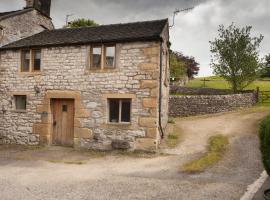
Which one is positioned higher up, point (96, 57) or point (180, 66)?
point (180, 66)

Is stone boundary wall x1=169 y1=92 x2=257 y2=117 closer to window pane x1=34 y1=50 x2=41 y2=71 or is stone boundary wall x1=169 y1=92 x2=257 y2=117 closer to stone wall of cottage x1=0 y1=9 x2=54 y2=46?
window pane x1=34 y1=50 x2=41 y2=71

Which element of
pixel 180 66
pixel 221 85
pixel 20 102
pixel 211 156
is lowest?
pixel 211 156

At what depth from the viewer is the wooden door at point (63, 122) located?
14.8 meters

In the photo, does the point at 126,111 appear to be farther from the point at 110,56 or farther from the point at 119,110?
the point at 110,56

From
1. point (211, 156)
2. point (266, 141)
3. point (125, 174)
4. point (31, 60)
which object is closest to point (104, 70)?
point (31, 60)

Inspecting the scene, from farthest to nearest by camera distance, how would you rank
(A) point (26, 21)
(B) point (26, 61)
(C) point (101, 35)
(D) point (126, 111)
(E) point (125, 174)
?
(A) point (26, 21)
(B) point (26, 61)
(C) point (101, 35)
(D) point (126, 111)
(E) point (125, 174)

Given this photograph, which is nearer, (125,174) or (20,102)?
(125,174)

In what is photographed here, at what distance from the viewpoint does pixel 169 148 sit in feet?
44.3

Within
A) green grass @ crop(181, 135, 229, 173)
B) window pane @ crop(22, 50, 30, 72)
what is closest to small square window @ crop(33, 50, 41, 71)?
window pane @ crop(22, 50, 30, 72)

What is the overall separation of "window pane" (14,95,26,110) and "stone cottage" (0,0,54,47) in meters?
3.32

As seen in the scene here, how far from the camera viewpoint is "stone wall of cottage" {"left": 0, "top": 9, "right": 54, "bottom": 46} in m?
17.2

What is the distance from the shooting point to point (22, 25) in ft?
60.6

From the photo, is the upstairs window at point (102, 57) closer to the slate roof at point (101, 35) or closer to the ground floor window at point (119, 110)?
the slate roof at point (101, 35)

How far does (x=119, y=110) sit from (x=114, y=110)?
297mm
